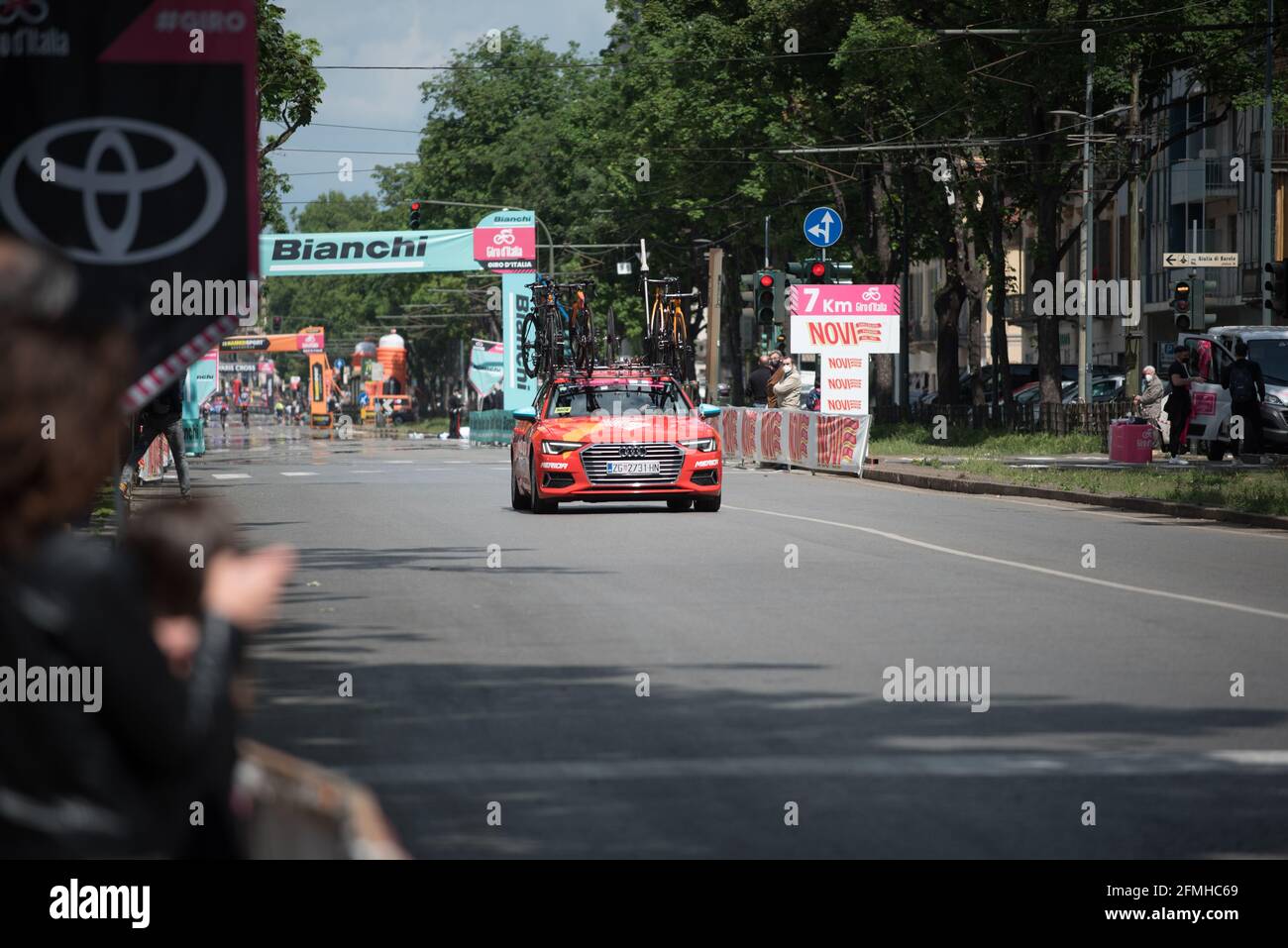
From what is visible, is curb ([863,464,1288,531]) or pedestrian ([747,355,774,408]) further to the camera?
pedestrian ([747,355,774,408])

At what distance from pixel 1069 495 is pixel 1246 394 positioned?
809 cm

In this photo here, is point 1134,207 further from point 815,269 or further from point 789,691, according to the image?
point 789,691

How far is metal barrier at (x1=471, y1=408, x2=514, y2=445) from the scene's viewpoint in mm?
58938

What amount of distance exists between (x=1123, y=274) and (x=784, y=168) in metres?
28.9

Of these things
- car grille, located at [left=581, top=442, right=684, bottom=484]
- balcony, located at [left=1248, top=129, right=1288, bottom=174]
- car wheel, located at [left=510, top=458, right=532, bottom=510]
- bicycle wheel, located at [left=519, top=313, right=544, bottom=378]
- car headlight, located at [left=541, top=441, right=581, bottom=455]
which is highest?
balcony, located at [left=1248, top=129, right=1288, bottom=174]

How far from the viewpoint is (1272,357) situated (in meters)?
37.3

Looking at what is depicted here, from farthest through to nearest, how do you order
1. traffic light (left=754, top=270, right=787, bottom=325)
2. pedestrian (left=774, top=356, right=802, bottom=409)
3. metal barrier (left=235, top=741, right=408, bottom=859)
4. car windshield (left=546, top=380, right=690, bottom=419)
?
traffic light (left=754, top=270, right=787, bottom=325)
pedestrian (left=774, top=356, right=802, bottom=409)
car windshield (left=546, top=380, right=690, bottom=419)
metal barrier (left=235, top=741, right=408, bottom=859)

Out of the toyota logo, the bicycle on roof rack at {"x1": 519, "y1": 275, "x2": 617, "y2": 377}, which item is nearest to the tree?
the bicycle on roof rack at {"x1": 519, "y1": 275, "x2": 617, "y2": 377}

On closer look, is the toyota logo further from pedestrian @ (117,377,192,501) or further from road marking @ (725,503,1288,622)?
pedestrian @ (117,377,192,501)

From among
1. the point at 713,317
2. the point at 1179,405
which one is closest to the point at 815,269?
the point at 1179,405

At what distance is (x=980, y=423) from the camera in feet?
166

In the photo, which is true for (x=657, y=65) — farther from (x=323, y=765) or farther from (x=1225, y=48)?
(x=323, y=765)

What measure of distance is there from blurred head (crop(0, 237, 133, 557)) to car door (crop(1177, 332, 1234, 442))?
35.0m
